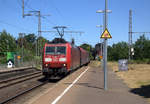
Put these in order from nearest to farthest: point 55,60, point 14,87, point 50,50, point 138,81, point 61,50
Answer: point 14,87
point 138,81
point 55,60
point 61,50
point 50,50

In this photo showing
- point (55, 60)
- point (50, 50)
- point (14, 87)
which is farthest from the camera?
point (50, 50)

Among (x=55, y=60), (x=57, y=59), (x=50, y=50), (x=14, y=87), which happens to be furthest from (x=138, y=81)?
(x=14, y=87)

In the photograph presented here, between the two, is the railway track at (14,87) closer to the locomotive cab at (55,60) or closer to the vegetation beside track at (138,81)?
the locomotive cab at (55,60)

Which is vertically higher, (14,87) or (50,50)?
(50,50)

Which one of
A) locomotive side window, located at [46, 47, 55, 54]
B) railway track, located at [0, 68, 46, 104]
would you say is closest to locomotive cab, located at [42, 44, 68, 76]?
locomotive side window, located at [46, 47, 55, 54]

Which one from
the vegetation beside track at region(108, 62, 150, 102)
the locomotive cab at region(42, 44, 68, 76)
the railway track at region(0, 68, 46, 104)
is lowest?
the railway track at region(0, 68, 46, 104)

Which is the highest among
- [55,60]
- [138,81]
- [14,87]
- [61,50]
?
[61,50]

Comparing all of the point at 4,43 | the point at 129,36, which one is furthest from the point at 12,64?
the point at 4,43

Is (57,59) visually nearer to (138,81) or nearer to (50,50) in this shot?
(50,50)

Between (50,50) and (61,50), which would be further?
(50,50)

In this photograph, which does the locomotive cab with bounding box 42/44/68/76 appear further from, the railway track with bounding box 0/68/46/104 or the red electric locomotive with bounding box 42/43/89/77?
the railway track with bounding box 0/68/46/104

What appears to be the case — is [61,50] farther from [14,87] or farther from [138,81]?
[138,81]

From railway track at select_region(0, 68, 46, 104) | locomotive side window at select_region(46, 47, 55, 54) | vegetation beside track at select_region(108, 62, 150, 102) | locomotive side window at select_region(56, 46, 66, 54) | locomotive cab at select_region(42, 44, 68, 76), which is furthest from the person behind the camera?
locomotive side window at select_region(46, 47, 55, 54)

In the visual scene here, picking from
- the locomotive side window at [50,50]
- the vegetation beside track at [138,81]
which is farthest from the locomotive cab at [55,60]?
the vegetation beside track at [138,81]
